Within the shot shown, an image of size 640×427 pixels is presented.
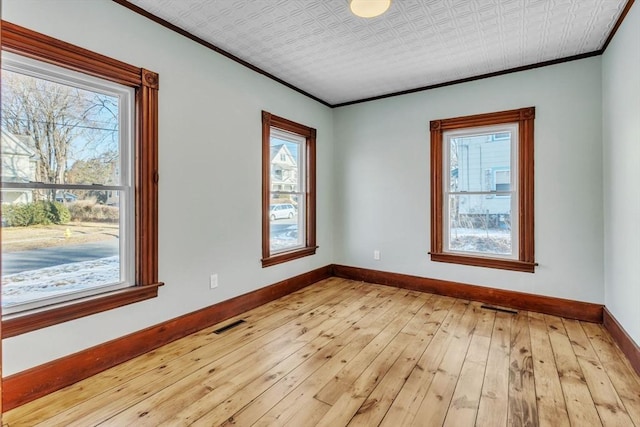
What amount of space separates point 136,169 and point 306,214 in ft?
7.58

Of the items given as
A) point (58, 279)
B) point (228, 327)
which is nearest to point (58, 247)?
point (58, 279)

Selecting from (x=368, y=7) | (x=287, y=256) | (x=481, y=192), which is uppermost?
(x=368, y=7)

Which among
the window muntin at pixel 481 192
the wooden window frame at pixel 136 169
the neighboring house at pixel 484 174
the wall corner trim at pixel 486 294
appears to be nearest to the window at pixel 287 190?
the wall corner trim at pixel 486 294

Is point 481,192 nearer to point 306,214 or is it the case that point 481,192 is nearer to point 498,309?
point 498,309

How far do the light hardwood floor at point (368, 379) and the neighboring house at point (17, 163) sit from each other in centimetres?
124

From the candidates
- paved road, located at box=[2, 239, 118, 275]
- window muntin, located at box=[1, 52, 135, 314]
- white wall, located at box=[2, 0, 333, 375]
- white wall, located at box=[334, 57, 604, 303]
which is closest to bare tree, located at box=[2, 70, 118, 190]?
window muntin, located at box=[1, 52, 135, 314]

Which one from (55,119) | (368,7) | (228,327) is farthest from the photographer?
(228,327)

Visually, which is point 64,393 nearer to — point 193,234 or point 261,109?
point 193,234

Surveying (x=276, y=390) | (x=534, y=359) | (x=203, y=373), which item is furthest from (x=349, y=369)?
(x=534, y=359)

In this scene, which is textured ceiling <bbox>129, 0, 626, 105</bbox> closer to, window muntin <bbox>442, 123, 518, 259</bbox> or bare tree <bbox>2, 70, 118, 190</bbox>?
window muntin <bbox>442, 123, 518, 259</bbox>

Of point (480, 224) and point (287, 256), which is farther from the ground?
→ point (480, 224)

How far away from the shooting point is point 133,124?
103 inches

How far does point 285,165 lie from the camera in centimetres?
429

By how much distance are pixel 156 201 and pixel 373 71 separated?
99.6 inches
